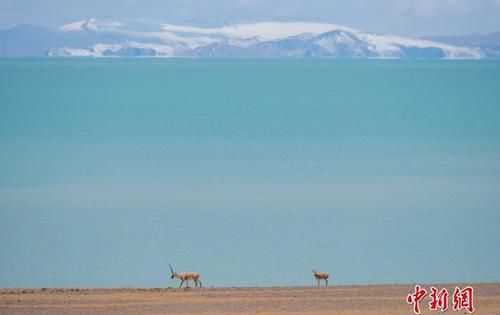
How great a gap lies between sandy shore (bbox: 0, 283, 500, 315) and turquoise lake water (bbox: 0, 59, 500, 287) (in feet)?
9.66

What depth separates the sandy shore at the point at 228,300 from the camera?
1630 cm

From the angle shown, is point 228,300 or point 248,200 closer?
point 228,300

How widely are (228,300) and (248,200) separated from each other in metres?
15.0

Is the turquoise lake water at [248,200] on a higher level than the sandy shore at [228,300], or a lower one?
higher

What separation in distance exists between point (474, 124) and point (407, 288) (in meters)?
50.6

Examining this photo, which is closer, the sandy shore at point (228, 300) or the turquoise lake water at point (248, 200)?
the sandy shore at point (228, 300)

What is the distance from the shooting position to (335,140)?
55.4m

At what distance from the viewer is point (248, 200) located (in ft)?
106

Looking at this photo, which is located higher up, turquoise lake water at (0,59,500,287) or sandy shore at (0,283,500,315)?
turquoise lake water at (0,59,500,287)

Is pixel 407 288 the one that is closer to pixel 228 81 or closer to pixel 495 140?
pixel 495 140

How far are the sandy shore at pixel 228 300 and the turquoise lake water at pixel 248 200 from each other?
2.95m

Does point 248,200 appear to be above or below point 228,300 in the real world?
above

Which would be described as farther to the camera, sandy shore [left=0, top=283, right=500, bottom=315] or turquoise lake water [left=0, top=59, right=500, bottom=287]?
turquoise lake water [left=0, top=59, right=500, bottom=287]

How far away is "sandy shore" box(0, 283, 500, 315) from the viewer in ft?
53.5
